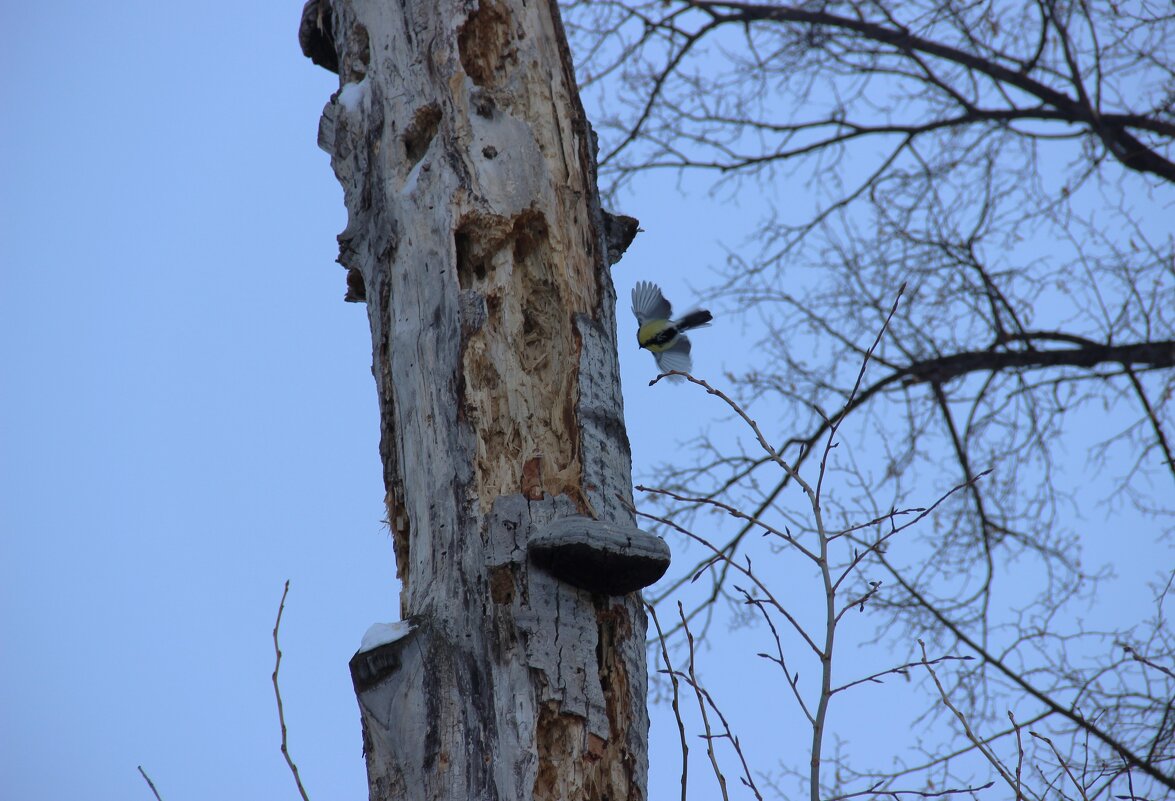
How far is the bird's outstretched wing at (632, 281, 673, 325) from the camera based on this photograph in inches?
119

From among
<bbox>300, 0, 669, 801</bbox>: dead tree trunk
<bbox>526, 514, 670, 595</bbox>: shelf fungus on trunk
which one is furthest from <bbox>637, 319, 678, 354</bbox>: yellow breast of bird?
<bbox>526, 514, 670, 595</bbox>: shelf fungus on trunk

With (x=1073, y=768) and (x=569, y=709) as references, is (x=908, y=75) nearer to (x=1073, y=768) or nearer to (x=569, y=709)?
(x=1073, y=768)

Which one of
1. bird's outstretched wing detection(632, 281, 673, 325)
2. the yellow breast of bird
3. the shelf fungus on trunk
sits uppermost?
bird's outstretched wing detection(632, 281, 673, 325)

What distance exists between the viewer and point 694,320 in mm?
3021

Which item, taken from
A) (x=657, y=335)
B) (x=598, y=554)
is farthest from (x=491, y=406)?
(x=657, y=335)

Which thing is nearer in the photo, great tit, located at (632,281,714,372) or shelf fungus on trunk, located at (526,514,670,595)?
shelf fungus on trunk, located at (526,514,670,595)

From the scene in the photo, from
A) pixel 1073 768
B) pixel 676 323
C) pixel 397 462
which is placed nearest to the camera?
pixel 397 462

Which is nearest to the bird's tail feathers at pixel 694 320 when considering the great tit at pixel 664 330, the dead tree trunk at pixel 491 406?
the great tit at pixel 664 330

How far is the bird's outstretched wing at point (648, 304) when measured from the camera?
9.89 ft

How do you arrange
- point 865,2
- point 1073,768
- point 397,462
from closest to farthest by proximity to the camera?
point 397,462, point 1073,768, point 865,2

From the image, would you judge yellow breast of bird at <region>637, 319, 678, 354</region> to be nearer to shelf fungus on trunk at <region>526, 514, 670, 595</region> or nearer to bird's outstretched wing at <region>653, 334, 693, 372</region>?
bird's outstretched wing at <region>653, 334, 693, 372</region>

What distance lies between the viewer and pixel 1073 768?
3.20 metres

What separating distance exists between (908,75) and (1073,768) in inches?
128

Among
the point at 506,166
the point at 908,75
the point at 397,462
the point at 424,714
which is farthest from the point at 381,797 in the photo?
the point at 908,75
